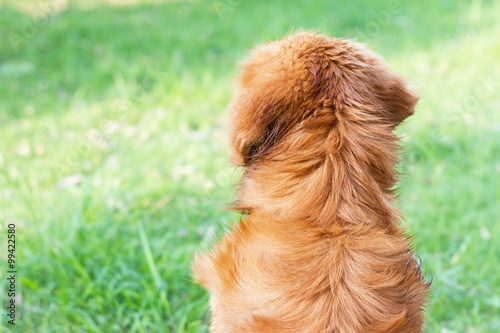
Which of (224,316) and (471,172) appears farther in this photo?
(471,172)

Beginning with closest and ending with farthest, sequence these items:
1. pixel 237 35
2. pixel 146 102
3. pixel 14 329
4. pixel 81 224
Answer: pixel 14 329 → pixel 81 224 → pixel 146 102 → pixel 237 35

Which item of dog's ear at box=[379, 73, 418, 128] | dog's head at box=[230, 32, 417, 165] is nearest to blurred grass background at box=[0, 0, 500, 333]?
dog's ear at box=[379, 73, 418, 128]

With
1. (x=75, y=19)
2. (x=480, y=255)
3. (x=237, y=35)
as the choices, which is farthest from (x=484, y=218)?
(x=75, y=19)

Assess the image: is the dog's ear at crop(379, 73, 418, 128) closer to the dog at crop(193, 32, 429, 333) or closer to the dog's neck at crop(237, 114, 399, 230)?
the dog at crop(193, 32, 429, 333)

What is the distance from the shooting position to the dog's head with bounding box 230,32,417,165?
1.84 meters

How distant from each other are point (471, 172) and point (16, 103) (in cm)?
406

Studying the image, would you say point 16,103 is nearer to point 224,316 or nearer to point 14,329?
point 14,329

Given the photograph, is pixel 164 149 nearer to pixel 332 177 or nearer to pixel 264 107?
pixel 264 107

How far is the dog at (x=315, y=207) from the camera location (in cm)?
168

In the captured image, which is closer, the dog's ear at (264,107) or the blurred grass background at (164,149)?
the dog's ear at (264,107)

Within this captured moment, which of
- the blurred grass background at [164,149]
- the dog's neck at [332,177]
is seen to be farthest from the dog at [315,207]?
the blurred grass background at [164,149]

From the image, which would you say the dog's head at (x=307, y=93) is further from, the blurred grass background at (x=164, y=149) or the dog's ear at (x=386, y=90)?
the blurred grass background at (x=164, y=149)

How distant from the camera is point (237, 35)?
21.9ft

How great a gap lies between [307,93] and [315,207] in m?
0.39
